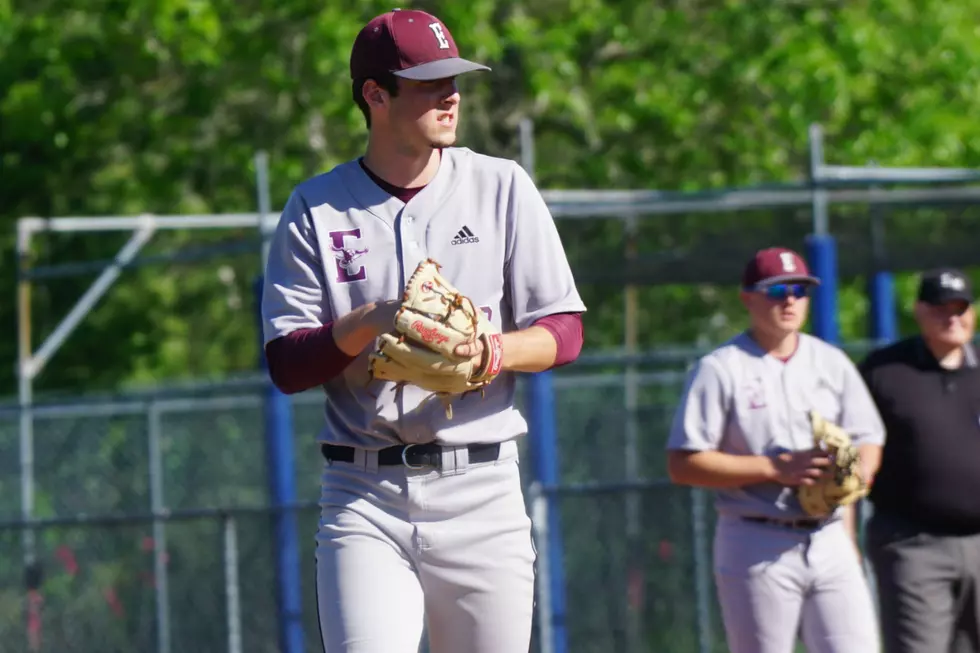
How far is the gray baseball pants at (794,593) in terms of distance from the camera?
6273 millimetres

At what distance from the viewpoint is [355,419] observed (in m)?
4.12

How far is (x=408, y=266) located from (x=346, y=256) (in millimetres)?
144

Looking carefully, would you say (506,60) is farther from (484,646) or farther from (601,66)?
(484,646)

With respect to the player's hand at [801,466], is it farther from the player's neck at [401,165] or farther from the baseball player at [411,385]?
the player's neck at [401,165]

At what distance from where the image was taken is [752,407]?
21.4 feet

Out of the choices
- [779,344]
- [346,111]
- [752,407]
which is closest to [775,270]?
[779,344]

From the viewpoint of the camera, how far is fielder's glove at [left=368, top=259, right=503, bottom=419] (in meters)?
3.75

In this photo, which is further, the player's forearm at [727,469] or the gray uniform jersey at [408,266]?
the player's forearm at [727,469]

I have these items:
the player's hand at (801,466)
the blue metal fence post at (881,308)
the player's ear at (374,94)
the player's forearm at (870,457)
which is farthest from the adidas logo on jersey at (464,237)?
the blue metal fence post at (881,308)

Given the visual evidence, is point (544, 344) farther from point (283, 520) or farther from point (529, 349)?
point (283, 520)

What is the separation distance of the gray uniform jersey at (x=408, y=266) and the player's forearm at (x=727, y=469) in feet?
7.44

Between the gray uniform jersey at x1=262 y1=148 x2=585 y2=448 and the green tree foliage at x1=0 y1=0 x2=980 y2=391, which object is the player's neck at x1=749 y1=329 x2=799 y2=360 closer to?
the gray uniform jersey at x1=262 y1=148 x2=585 y2=448

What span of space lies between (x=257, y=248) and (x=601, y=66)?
956cm

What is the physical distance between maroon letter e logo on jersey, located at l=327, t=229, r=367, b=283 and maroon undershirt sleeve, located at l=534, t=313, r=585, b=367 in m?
0.42
